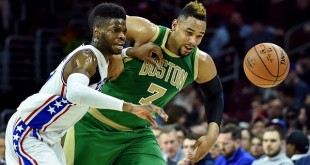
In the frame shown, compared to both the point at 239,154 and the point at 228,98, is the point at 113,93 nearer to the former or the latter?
the point at 239,154

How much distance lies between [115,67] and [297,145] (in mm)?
4104

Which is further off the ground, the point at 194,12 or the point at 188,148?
the point at 194,12

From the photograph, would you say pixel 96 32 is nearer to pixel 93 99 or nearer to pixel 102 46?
pixel 102 46

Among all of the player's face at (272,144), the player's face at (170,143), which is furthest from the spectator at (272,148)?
the player's face at (170,143)

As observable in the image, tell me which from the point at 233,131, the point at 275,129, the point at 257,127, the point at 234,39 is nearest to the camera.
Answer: the point at 275,129

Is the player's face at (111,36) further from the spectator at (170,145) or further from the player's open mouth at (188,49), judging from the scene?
the spectator at (170,145)

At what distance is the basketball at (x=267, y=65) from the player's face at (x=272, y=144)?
98.3 inches

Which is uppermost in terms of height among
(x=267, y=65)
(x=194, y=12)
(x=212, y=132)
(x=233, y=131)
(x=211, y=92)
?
(x=194, y=12)

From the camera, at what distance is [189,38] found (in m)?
7.35

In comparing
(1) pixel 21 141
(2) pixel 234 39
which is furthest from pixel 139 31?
(2) pixel 234 39

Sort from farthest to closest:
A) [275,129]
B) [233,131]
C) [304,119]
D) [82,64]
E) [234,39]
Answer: [234,39], [304,119], [233,131], [275,129], [82,64]

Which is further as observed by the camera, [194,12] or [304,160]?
[304,160]

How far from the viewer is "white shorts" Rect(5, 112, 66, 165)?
6395 millimetres

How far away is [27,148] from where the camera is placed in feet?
21.2
